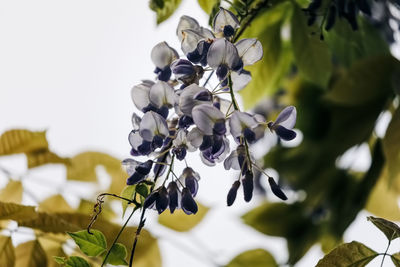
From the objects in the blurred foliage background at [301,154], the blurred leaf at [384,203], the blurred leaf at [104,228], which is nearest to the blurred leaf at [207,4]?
the blurred foliage background at [301,154]

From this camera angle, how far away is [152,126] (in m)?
0.52

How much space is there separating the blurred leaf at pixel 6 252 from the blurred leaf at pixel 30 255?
0.03 m

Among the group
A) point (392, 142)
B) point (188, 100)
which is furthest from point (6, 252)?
point (392, 142)

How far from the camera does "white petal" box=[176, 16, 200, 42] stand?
568 mm

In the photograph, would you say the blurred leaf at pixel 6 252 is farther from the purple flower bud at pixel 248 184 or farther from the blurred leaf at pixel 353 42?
the blurred leaf at pixel 353 42

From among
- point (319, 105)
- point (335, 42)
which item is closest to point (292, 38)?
point (335, 42)

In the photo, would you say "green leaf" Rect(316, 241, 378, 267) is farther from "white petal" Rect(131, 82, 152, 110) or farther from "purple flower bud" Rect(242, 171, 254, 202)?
"white petal" Rect(131, 82, 152, 110)

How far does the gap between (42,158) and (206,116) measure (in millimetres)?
491

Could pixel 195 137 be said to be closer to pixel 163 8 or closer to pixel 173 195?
pixel 173 195

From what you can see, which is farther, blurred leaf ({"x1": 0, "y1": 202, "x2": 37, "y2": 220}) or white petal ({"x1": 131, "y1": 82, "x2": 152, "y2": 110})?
blurred leaf ({"x1": 0, "y1": 202, "x2": 37, "y2": 220})

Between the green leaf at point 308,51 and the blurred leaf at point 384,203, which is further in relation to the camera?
the blurred leaf at point 384,203

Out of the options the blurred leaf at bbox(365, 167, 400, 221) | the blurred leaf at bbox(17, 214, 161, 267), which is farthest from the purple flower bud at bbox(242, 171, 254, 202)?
the blurred leaf at bbox(365, 167, 400, 221)

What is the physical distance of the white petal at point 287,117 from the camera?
52 cm

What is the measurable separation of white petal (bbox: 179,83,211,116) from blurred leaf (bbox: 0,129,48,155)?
0.42m
